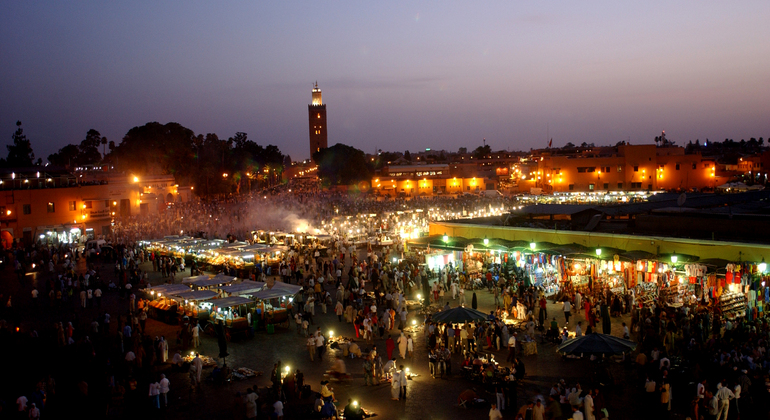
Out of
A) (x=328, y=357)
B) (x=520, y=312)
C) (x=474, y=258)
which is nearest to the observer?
(x=328, y=357)

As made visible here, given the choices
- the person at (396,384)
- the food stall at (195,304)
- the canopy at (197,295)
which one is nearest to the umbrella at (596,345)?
the person at (396,384)

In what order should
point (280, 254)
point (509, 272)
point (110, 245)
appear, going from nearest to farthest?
1. point (509, 272)
2. point (280, 254)
3. point (110, 245)

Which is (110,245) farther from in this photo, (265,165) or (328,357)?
(265,165)

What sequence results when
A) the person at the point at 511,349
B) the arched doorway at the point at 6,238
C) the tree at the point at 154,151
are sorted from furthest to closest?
the tree at the point at 154,151
the arched doorway at the point at 6,238
the person at the point at 511,349

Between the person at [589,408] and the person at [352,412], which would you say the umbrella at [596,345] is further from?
the person at [352,412]

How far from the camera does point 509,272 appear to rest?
2000cm

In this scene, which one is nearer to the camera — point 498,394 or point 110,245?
point 498,394

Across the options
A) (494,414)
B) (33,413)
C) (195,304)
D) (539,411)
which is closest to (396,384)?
(494,414)

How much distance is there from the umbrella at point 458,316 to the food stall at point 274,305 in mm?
5305

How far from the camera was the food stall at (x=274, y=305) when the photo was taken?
54.4 feet

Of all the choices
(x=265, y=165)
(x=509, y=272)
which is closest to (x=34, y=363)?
(x=509, y=272)

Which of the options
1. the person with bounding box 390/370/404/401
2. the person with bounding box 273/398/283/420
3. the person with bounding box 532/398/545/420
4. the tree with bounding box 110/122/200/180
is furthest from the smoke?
the tree with bounding box 110/122/200/180

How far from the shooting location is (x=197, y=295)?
17.5 m

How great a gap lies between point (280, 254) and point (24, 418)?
15572 mm
